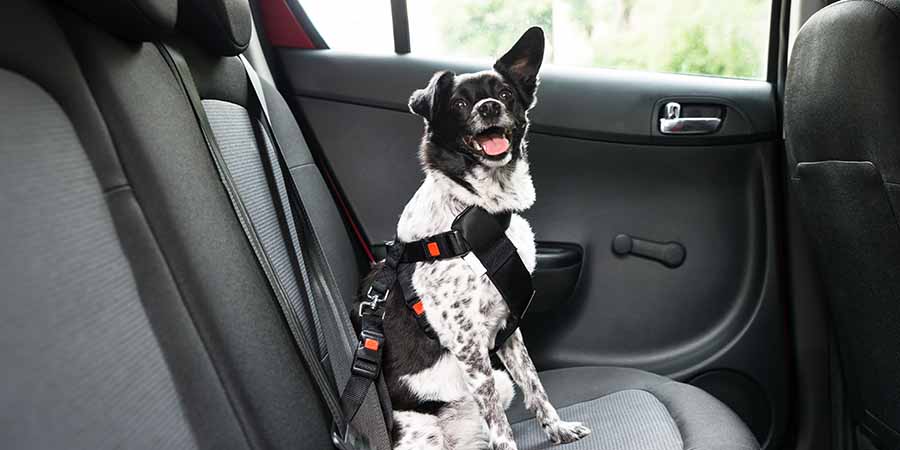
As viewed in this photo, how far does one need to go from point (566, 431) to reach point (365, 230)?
1101 mm

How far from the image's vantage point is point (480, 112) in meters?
1.99

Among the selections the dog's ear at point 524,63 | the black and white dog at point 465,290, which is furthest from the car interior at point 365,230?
the dog's ear at point 524,63

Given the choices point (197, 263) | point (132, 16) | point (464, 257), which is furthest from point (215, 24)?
point (464, 257)

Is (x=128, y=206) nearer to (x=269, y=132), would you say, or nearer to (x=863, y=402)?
(x=269, y=132)

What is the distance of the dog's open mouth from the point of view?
6.44 ft

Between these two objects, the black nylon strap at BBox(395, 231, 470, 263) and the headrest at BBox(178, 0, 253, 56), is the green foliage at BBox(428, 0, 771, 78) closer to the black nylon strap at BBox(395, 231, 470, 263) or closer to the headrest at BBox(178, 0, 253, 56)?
the black nylon strap at BBox(395, 231, 470, 263)

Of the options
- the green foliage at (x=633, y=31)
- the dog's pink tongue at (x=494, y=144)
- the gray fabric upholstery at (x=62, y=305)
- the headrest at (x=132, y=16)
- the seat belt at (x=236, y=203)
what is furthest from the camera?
the green foliage at (x=633, y=31)

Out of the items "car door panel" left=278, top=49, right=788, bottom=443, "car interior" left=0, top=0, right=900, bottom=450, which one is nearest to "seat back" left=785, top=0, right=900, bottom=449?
"car interior" left=0, top=0, right=900, bottom=450

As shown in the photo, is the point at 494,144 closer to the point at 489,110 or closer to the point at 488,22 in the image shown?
the point at 489,110

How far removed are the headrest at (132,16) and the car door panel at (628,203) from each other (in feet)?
4.44

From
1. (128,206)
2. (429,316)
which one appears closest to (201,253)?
(128,206)

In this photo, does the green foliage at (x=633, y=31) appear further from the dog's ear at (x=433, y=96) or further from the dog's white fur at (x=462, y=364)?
the dog's white fur at (x=462, y=364)

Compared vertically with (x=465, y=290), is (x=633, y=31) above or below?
above

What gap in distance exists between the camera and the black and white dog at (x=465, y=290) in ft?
5.90
